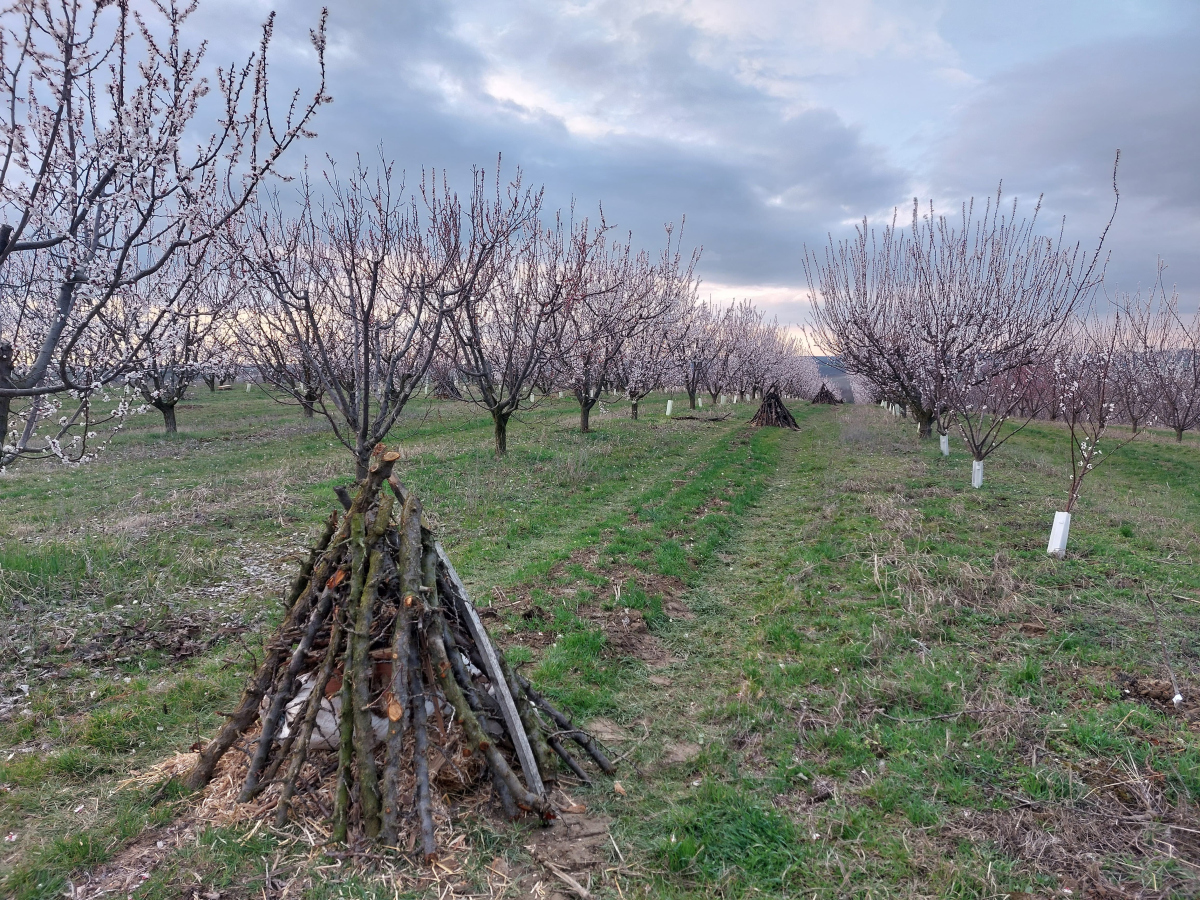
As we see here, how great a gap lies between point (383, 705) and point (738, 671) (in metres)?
3.17

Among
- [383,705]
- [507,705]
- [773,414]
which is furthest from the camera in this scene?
[773,414]

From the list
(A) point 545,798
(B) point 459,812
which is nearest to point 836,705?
(A) point 545,798

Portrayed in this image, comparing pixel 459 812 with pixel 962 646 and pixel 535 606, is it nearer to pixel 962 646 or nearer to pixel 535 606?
pixel 535 606

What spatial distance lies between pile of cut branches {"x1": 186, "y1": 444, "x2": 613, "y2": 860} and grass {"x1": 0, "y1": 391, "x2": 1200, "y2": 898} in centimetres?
26

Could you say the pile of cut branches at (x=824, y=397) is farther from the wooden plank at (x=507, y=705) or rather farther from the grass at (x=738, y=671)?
the wooden plank at (x=507, y=705)

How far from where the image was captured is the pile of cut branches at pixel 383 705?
3.44 meters

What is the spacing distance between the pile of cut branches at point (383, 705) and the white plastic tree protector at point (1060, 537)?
283 inches

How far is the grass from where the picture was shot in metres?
3.37

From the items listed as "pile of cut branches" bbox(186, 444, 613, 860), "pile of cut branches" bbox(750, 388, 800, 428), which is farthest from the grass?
"pile of cut branches" bbox(750, 388, 800, 428)

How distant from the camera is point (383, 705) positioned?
3.62 metres

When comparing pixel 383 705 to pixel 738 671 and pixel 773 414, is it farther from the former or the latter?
pixel 773 414

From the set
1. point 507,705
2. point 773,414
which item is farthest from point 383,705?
point 773,414

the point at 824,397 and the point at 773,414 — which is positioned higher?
the point at 824,397

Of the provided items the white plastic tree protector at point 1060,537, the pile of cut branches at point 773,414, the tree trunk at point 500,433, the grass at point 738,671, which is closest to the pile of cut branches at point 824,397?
the pile of cut branches at point 773,414
